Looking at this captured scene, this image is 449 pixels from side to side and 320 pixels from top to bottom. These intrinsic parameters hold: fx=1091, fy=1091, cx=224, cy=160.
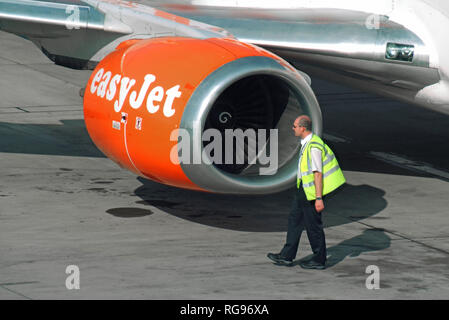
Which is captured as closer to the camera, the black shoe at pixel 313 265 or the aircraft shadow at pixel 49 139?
the black shoe at pixel 313 265

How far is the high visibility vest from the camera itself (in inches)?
425

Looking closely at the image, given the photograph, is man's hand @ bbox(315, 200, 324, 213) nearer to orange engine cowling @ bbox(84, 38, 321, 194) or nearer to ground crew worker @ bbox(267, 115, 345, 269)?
ground crew worker @ bbox(267, 115, 345, 269)

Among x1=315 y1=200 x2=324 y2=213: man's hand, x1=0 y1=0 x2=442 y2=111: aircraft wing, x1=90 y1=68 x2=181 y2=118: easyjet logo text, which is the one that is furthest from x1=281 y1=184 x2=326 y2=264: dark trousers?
x1=0 y1=0 x2=442 y2=111: aircraft wing

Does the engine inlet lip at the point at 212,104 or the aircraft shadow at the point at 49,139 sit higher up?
the engine inlet lip at the point at 212,104

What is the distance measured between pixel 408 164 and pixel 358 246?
447cm

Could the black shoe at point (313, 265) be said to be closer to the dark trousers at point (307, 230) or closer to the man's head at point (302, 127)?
the dark trousers at point (307, 230)

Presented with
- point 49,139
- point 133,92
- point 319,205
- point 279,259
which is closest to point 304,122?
point 319,205

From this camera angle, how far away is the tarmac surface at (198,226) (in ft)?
33.4

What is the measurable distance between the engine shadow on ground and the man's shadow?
0.58 meters

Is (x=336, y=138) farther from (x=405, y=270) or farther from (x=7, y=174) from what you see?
(x=405, y=270)

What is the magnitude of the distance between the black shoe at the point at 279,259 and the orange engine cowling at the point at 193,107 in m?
0.86

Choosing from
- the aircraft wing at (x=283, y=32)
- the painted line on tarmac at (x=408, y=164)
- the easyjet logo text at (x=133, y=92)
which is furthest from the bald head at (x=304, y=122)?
the painted line on tarmac at (x=408, y=164)

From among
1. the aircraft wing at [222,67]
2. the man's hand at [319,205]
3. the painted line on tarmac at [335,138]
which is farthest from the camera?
the painted line on tarmac at [335,138]
